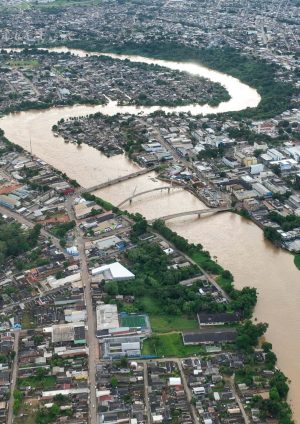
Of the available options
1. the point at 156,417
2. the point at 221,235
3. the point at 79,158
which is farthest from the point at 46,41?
the point at 156,417

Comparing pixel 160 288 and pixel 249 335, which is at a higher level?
pixel 249 335

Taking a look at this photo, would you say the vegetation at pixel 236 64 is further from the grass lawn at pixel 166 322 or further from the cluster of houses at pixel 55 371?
the cluster of houses at pixel 55 371

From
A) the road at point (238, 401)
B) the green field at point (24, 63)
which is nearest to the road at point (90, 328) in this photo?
the road at point (238, 401)

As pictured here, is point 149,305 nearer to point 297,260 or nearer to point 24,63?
point 297,260

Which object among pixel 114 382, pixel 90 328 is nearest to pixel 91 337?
pixel 90 328

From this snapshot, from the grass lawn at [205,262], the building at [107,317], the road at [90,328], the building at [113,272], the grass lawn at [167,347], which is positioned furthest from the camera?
the grass lawn at [205,262]
